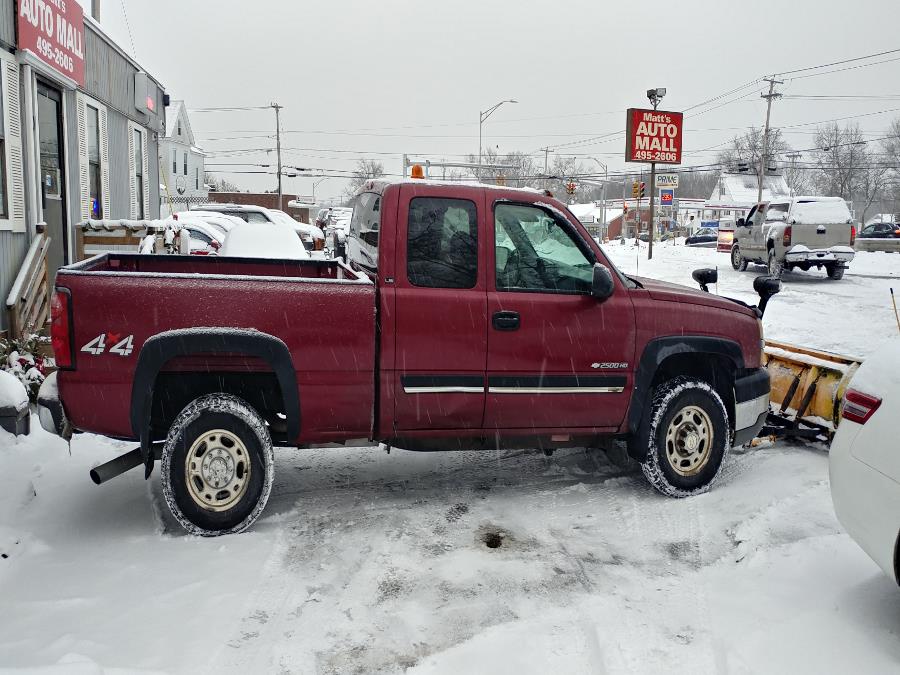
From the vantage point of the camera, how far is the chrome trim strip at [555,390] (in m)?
5.11

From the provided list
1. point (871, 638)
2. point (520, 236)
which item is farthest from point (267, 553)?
point (871, 638)

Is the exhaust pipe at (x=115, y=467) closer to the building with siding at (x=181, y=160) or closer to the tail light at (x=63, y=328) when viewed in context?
the tail light at (x=63, y=328)

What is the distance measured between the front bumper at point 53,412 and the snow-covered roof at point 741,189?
4083 inches

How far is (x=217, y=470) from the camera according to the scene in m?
4.71

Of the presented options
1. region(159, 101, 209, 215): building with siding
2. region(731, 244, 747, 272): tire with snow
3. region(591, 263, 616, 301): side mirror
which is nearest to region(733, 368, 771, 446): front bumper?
region(591, 263, 616, 301): side mirror

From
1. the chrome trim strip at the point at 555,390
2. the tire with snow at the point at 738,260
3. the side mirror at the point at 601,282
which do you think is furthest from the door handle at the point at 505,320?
the tire with snow at the point at 738,260

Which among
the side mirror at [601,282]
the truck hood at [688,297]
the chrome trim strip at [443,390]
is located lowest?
the chrome trim strip at [443,390]

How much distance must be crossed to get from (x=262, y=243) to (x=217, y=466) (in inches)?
352

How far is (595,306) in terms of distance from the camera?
5.21m

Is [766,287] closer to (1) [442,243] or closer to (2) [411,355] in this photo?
(1) [442,243]

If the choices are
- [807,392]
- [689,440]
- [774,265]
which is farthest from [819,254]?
[689,440]

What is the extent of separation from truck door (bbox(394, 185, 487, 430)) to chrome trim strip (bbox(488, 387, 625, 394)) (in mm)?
128

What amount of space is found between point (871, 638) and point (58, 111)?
41.9 feet

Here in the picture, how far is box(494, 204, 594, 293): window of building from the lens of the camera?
515cm
